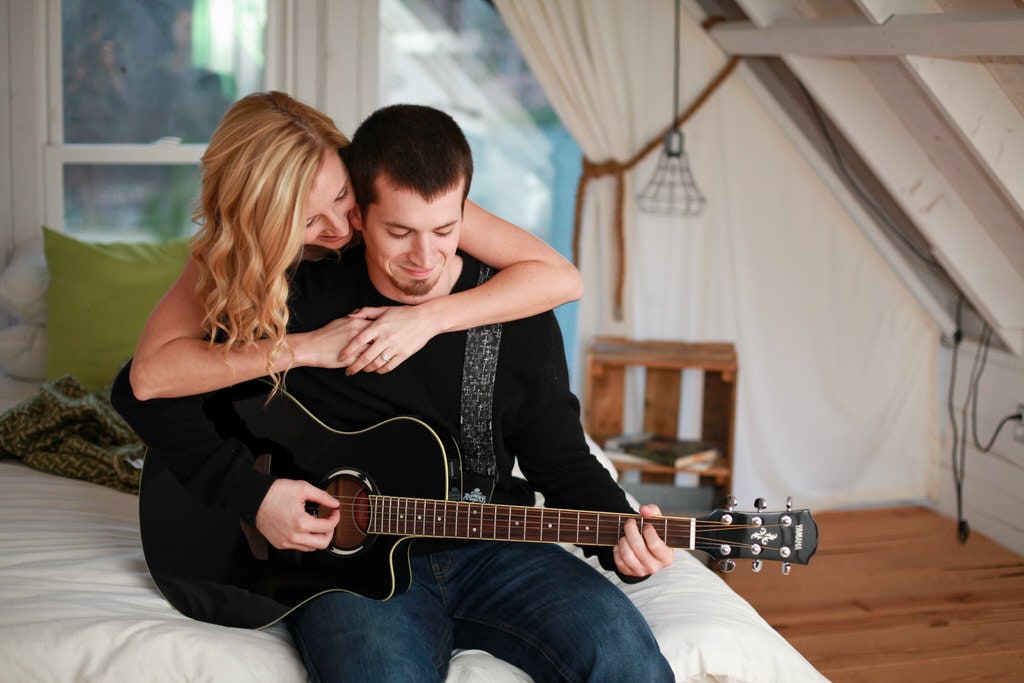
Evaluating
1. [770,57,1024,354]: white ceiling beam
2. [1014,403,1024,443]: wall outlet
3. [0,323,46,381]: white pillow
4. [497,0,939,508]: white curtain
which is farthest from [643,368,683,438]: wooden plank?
[0,323,46,381]: white pillow

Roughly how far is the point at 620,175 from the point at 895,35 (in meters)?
1.14

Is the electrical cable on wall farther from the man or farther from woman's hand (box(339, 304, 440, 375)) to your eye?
woman's hand (box(339, 304, 440, 375))

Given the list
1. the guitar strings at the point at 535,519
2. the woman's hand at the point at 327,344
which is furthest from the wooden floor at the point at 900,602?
the woman's hand at the point at 327,344

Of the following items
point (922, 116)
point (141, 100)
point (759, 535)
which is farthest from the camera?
point (141, 100)

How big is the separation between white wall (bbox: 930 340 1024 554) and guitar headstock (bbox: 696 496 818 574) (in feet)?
6.21

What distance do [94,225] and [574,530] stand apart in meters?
2.23

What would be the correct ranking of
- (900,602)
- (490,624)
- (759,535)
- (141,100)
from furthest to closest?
(141,100) < (900,602) < (490,624) < (759,535)

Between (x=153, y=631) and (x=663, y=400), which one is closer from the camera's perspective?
(x=153, y=631)

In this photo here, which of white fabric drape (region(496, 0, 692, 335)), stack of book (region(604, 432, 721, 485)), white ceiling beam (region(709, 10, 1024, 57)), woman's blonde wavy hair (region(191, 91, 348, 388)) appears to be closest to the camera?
woman's blonde wavy hair (region(191, 91, 348, 388))

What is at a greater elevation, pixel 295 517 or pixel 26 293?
pixel 26 293

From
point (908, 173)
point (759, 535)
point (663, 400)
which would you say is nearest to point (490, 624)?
point (759, 535)

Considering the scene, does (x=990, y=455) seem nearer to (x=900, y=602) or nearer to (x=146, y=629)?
(x=900, y=602)

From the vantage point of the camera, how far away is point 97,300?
273 cm

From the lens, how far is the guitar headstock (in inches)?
58.8
